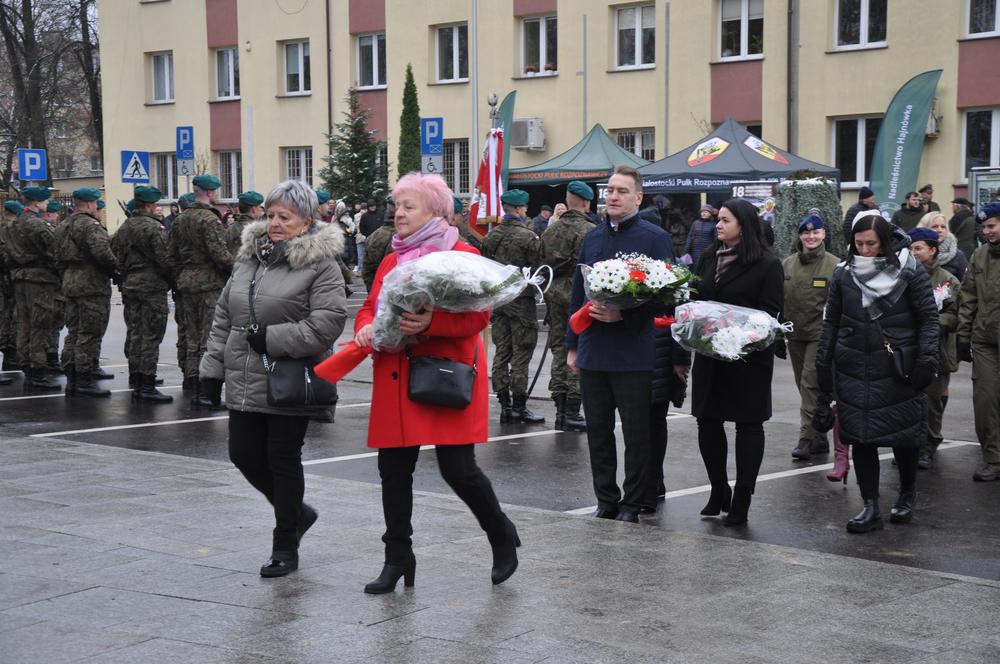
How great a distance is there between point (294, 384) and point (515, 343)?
6.04 m

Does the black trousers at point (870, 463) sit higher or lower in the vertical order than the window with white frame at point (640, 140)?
lower

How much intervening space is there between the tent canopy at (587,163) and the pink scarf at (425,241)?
22209mm

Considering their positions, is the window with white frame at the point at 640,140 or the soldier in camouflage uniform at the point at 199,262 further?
the window with white frame at the point at 640,140

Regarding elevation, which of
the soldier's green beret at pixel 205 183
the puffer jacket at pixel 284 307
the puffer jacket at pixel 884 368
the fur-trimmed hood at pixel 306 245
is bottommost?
the puffer jacket at pixel 884 368

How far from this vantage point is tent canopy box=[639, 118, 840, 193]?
76.6ft

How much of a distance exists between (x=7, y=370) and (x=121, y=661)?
12.0 metres

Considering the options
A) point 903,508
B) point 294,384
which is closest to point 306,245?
point 294,384

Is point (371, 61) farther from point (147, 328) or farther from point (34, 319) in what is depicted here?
point (147, 328)

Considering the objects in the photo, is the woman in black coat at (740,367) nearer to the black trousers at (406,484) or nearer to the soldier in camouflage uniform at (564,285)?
the black trousers at (406,484)

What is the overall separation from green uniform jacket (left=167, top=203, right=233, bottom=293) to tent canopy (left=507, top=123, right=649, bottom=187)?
51.7 ft

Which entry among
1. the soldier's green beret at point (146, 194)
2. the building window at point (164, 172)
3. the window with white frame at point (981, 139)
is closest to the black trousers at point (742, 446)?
the soldier's green beret at point (146, 194)

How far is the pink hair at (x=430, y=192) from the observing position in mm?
5773

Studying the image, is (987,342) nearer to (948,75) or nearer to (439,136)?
(439,136)

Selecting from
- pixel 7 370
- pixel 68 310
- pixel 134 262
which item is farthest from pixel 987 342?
pixel 7 370
